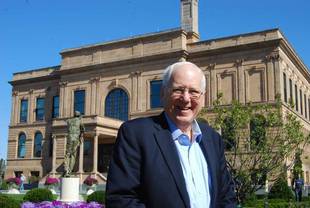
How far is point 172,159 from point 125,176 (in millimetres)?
321

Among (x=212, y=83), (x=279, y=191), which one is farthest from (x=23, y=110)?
(x=279, y=191)

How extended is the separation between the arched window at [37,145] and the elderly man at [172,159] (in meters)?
53.5

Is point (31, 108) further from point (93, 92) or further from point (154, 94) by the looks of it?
point (154, 94)

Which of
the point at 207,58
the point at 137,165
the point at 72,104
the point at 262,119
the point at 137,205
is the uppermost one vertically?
the point at 207,58

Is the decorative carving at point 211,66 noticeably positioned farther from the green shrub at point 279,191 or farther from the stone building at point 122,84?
the green shrub at point 279,191

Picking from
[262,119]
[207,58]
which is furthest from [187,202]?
[207,58]

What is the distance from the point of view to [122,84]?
48.7 m

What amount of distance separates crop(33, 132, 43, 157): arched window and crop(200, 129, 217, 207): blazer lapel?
5339cm

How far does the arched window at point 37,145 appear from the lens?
180 ft

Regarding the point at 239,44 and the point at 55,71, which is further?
the point at 55,71

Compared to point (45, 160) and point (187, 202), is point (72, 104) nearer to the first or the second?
point (45, 160)

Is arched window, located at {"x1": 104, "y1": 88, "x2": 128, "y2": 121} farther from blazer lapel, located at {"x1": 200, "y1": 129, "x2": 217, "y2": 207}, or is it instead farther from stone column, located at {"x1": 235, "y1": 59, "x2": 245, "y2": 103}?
blazer lapel, located at {"x1": 200, "y1": 129, "x2": 217, "y2": 207}

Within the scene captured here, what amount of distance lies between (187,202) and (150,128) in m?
0.55

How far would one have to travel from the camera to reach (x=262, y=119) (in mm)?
18797
